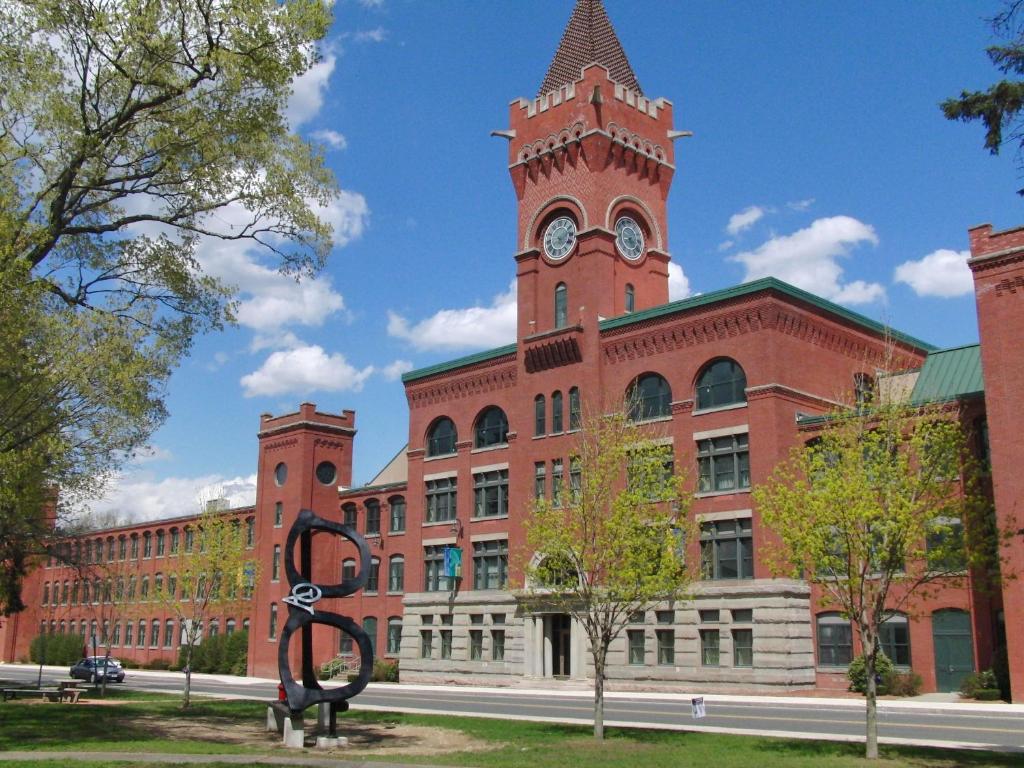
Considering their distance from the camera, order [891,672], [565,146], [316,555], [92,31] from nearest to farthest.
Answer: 1. [92,31]
2. [891,672]
3. [565,146]
4. [316,555]

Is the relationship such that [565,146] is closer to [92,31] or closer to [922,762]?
[92,31]

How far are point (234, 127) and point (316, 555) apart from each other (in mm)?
43826

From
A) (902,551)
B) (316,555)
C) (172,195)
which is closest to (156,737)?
(172,195)

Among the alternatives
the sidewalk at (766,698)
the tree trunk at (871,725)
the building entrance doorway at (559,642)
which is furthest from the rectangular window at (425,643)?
the tree trunk at (871,725)

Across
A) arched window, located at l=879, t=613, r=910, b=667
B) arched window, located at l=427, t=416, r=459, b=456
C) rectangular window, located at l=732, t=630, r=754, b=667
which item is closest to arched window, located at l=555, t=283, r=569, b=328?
arched window, located at l=427, t=416, r=459, b=456

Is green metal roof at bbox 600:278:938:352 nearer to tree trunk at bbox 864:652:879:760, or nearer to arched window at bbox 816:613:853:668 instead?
arched window at bbox 816:613:853:668

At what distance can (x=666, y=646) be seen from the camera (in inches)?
1702

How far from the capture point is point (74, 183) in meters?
22.5

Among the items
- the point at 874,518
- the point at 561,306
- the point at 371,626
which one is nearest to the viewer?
the point at 874,518

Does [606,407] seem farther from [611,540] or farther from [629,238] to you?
[611,540]

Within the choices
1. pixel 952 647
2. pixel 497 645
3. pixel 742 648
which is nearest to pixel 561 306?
pixel 497 645

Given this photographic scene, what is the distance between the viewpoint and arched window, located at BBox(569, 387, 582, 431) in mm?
48453

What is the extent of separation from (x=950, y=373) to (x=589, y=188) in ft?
61.8

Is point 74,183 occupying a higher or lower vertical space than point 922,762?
higher
